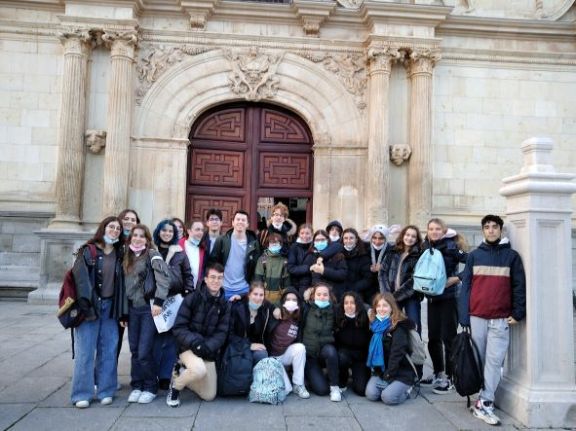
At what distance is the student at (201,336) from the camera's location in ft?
15.9

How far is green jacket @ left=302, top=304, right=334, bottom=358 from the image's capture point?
17.5ft

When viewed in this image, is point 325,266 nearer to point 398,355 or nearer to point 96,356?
point 398,355

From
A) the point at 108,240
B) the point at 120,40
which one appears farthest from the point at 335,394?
the point at 120,40

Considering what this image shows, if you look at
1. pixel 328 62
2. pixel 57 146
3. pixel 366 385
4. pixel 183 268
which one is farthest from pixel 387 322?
pixel 57 146

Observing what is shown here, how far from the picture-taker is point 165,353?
5430 millimetres

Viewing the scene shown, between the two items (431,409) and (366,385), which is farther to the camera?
(366,385)

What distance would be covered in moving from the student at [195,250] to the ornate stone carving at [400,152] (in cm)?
682

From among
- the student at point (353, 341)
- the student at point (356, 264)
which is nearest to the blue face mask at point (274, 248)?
the student at point (356, 264)

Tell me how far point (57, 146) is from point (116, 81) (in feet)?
6.57

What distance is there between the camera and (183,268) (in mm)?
5371

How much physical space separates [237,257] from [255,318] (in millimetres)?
925

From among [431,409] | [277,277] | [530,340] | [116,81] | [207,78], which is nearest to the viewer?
[530,340]

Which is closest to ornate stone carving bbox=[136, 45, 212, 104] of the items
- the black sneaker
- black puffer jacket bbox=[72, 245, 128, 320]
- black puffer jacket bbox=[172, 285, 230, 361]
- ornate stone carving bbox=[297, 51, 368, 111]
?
ornate stone carving bbox=[297, 51, 368, 111]

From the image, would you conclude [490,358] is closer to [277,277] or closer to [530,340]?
[530,340]
